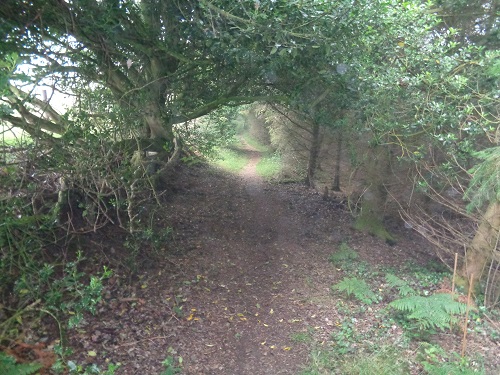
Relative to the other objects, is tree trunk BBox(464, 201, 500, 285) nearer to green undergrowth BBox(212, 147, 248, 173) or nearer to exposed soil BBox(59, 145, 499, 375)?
exposed soil BBox(59, 145, 499, 375)

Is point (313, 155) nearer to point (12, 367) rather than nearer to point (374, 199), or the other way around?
point (374, 199)

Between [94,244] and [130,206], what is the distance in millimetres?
1153

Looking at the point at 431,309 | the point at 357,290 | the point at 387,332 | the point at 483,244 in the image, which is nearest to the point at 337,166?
the point at 483,244

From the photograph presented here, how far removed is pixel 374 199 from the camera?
12.0 m

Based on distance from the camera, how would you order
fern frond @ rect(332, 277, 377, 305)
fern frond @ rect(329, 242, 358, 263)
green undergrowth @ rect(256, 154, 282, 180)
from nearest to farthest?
fern frond @ rect(332, 277, 377, 305), fern frond @ rect(329, 242, 358, 263), green undergrowth @ rect(256, 154, 282, 180)

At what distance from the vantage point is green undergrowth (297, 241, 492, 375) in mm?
5227

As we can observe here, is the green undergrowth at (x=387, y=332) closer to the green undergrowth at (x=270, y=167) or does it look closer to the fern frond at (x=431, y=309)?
the fern frond at (x=431, y=309)

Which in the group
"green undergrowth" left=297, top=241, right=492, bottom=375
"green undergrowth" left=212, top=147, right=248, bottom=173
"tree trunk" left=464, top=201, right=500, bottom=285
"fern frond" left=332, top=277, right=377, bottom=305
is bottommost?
"green undergrowth" left=297, top=241, right=492, bottom=375

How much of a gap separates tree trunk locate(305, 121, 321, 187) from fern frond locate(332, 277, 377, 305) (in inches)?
310

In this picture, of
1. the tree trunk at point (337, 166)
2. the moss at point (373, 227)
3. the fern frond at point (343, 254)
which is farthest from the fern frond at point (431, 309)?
the tree trunk at point (337, 166)

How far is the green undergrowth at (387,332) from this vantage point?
523 cm

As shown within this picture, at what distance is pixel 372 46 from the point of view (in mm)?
6926

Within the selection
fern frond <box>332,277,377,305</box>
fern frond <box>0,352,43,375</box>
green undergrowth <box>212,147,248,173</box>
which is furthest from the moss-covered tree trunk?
green undergrowth <box>212,147,248,173</box>

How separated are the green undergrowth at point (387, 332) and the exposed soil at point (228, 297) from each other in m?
0.08
